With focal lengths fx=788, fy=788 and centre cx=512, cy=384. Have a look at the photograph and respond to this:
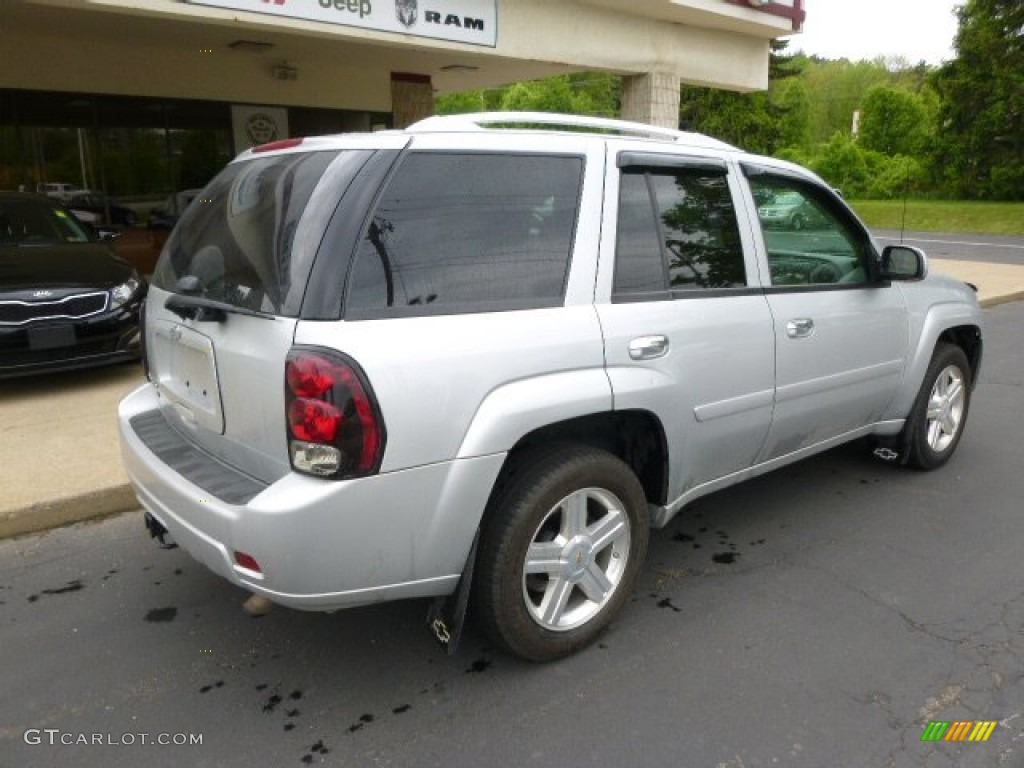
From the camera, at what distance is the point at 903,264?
404 centimetres

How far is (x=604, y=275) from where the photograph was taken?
2.82 m

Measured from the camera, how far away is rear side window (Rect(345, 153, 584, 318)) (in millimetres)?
2381

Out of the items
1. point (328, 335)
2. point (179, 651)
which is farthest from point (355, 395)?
point (179, 651)

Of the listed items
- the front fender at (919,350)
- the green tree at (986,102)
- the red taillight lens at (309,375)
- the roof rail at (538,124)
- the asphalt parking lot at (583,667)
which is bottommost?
the asphalt parking lot at (583,667)

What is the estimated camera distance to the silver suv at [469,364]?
2.28m

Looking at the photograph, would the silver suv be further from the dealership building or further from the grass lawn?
the grass lawn

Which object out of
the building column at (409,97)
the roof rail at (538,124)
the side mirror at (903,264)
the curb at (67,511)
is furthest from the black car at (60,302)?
the building column at (409,97)

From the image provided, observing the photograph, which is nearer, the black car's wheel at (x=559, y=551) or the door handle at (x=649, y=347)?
the black car's wheel at (x=559, y=551)

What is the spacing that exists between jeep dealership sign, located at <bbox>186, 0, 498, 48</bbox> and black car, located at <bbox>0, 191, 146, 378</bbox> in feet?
7.81

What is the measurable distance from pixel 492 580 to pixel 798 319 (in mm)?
1886

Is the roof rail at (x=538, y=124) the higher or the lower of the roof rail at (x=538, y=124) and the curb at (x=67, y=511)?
the higher

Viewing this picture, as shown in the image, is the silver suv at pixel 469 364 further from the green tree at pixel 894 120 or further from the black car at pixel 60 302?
the green tree at pixel 894 120

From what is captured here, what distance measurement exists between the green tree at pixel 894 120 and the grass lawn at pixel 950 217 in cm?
1341

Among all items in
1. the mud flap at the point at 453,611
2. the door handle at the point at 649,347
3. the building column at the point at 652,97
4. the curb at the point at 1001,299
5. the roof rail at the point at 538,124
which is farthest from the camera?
the building column at the point at 652,97
